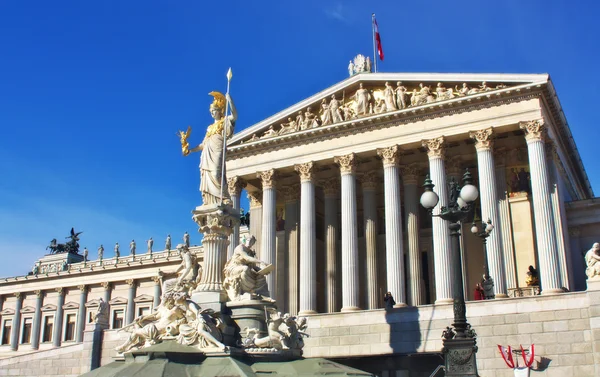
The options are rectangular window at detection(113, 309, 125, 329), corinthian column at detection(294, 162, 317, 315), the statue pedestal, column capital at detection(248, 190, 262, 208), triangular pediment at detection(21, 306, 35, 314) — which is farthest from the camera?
triangular pediment at detection(21, 306, 35, 314)

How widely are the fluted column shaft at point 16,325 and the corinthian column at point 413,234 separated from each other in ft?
176

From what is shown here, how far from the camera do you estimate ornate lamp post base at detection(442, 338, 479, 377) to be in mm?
11852

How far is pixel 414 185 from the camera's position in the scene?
39031mm

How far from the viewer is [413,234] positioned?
3731 centimetres

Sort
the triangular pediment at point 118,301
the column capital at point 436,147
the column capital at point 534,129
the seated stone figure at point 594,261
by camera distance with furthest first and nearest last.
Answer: the triangular pediment at point 118,301 → the column capital at point 436,147 → the column capital at point 534,129 → the seated stone figure at point 594,261

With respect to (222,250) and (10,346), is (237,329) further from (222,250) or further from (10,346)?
(10,346)

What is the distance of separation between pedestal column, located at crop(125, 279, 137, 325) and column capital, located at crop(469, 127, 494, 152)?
42.9 m

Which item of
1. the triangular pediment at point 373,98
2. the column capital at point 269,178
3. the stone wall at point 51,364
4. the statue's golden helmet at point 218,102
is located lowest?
the stone wall at point 51,364

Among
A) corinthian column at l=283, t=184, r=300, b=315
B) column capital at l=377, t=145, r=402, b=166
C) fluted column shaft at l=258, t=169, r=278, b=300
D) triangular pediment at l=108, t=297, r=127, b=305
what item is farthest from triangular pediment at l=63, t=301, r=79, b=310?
column capital at l=377, t=145, r=402, b=166

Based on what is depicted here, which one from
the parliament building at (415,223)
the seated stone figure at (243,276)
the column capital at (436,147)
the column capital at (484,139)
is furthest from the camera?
the column capital at (436,147)

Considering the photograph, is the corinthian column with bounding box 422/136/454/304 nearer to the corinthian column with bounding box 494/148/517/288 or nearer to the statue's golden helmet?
the corinthian column with bounding box 494/148/517/288

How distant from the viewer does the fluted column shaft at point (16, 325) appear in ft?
241

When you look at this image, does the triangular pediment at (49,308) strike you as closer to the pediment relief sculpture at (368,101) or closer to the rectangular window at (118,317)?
the rectangular window at (118,317)

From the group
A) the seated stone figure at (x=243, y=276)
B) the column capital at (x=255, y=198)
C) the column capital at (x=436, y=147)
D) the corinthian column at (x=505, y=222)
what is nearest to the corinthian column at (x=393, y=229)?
the column capital at (x=436, y=147)
